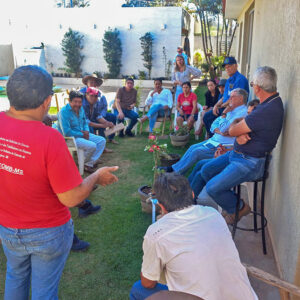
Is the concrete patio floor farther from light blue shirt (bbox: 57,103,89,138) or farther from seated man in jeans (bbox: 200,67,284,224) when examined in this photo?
light blue shirt (bbox: 57,103,89,138)

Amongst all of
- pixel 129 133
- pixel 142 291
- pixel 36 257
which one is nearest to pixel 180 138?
pixel 129 133

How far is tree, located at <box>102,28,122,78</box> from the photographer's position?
A: 1509 centimetres

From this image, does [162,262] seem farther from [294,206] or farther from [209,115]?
[209,115]

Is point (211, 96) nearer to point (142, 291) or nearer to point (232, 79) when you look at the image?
point (232, 79)

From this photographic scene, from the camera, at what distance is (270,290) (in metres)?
2.54

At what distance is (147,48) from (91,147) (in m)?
10.9

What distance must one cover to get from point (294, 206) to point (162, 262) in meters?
1.29

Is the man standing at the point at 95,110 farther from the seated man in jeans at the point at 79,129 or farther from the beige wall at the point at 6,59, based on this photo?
the beige wall at the point at 6,59

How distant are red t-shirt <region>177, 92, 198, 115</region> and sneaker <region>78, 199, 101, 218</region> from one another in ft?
11.7

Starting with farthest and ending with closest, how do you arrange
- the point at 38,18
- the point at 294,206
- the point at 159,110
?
the point at 38,18
the point at 159,110
the point at 294,206

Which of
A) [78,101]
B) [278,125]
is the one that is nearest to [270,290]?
[278,125]

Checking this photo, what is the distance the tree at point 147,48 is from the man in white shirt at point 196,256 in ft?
46.3

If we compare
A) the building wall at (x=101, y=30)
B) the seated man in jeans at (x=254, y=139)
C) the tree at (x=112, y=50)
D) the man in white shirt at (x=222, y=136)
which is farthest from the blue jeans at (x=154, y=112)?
the tree at (x=112, y=50)

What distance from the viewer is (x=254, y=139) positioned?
276 centimetres
